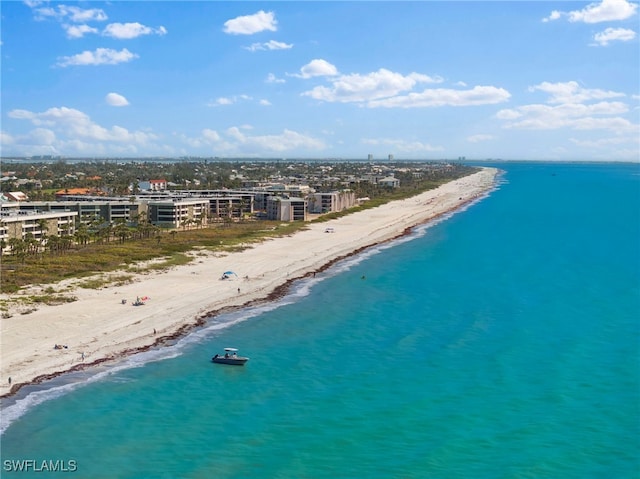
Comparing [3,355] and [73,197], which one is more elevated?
[73,197]

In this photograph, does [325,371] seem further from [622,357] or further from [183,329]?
[622,357]

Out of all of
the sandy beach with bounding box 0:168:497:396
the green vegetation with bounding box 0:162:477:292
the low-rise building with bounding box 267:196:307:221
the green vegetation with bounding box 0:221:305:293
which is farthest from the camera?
the low-rise building with bounding box 267:196:307:221

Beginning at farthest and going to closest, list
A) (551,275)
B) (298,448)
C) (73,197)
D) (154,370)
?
(73,197) < (551,275) < (154,370) < (298,448)

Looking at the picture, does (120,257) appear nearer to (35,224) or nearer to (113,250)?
(113,250)

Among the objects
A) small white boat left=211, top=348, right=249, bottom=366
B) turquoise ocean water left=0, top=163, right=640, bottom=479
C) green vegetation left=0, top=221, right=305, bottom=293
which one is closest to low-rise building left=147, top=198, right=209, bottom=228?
green vegetation left=0, top=221, right=305, bottom=293

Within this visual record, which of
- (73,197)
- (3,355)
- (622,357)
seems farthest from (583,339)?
(73,197)

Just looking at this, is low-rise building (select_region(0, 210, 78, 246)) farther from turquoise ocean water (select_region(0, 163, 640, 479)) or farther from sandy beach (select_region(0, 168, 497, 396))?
turquoise ocean water (select_region(0, 163, 640, 479))

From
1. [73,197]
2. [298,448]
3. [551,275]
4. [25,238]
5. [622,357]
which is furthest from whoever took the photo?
[73,197]
